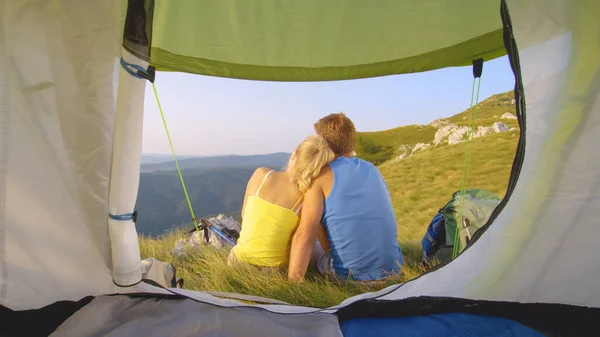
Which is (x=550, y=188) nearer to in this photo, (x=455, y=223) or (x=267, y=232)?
(x=455, y=223)

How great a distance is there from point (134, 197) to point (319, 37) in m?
1.63

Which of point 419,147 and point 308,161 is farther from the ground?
point 308,161

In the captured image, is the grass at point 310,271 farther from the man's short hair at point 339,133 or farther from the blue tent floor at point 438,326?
the blue tent floor at point 438,326

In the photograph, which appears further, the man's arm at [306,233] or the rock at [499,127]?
the rock at [499,127]

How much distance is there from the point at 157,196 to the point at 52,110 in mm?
1621

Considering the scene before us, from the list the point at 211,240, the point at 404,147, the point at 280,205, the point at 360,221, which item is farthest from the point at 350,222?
the point at 404,147

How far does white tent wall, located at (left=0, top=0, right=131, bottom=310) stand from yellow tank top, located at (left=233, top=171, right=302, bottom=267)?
2.81ft

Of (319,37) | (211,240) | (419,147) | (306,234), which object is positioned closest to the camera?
(306,234)

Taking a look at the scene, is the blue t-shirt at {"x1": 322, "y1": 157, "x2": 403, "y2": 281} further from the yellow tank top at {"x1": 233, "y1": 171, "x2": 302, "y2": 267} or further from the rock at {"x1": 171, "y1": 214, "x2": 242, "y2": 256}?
the rock at {"x1": 171, "y1": 214, "x2": 242, "y2": 256}

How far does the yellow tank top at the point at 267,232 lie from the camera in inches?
76.8

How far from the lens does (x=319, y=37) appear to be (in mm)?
2305

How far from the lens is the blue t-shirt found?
1.87 m

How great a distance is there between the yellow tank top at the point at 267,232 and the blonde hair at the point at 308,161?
0.13 meters

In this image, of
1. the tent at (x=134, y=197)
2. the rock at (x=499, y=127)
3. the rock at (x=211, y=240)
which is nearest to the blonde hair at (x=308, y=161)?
the tent at (x=134, y=197)
